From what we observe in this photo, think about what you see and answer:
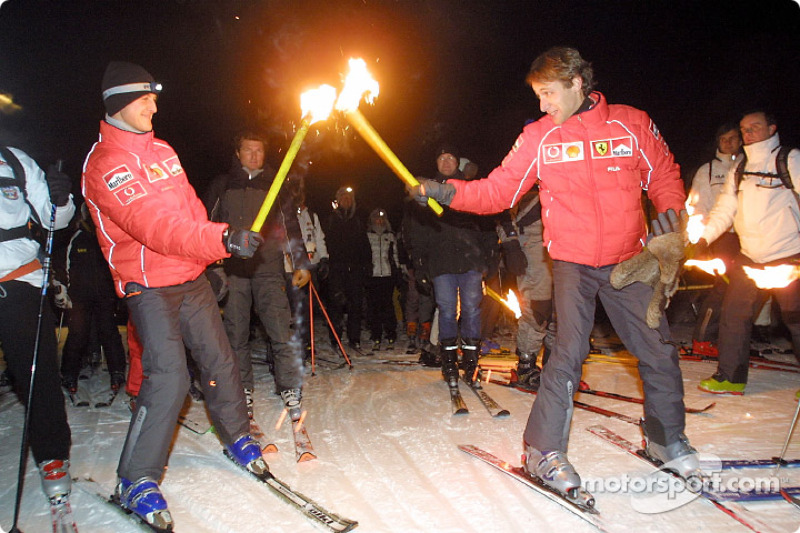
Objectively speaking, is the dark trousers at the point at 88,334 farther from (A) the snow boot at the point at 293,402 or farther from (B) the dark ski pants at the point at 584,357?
(B) the dark ski pants at the point at 584,357

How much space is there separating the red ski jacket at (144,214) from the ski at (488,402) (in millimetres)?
2840

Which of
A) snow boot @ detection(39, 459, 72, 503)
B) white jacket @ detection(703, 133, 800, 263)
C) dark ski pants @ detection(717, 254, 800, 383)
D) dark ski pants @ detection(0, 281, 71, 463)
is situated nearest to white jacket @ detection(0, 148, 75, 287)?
dark ski pants @ detection(0, 281, 71, 463)

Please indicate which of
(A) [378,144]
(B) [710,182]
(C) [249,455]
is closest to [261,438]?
(C) [249,455]

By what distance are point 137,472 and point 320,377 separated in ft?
12.0

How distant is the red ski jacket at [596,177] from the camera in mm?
2908

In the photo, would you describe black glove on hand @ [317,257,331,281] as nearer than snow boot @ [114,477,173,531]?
No

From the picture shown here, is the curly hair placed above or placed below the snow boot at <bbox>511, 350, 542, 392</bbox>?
above

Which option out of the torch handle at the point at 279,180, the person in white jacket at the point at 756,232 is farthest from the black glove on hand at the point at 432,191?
the person in white jacket at the point at 756,232

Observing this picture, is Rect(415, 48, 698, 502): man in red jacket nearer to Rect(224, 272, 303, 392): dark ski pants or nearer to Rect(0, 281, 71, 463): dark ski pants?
Rect(224, 272, 303, 392): dark ski pants

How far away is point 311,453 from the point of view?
11.6 ft

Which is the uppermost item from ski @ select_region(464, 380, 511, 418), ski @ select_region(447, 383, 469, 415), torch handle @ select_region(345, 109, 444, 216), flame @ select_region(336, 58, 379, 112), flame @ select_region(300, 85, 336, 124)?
flame @ select_region(336, 58, 379, 112)

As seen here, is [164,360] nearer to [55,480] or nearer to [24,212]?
[55,480]

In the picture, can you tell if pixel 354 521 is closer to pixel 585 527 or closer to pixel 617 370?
pixel 585 527

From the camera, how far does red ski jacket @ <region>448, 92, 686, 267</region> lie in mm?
2908
